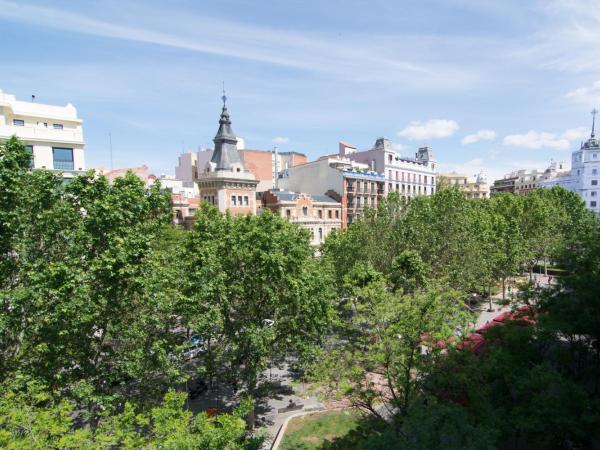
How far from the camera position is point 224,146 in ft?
167

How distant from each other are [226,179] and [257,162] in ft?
82.1

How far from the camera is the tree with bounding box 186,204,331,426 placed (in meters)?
20.3

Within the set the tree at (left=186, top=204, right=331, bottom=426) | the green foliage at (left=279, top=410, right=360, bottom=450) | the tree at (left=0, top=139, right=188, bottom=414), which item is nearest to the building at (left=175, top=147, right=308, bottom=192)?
the tree at (left=186, top=204, right=331, bottom=426)

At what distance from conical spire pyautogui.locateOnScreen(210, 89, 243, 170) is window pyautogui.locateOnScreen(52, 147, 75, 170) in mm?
17884

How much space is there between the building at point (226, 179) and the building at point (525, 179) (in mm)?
95757

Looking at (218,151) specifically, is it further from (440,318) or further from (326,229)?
(440,318)

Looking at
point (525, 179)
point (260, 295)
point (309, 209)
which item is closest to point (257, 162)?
point (309, 209)

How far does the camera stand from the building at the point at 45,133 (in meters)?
34.4

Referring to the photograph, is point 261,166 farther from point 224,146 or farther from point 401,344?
point 401,344

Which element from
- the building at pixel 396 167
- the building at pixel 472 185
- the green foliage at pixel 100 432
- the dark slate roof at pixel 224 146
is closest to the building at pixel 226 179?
the dark slate roof at pixel 224 146

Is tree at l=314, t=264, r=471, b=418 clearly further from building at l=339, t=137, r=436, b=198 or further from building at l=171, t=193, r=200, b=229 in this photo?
building at l=339, t=137, r=436, b=198

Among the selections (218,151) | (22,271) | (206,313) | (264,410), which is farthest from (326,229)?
(22,271)

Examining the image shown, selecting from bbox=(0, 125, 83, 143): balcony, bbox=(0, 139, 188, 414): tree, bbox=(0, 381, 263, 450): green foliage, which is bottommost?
bbox=(0, 381, 263, 450): green foliage

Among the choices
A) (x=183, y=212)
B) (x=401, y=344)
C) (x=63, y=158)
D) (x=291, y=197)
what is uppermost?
(x=63, y=158)
